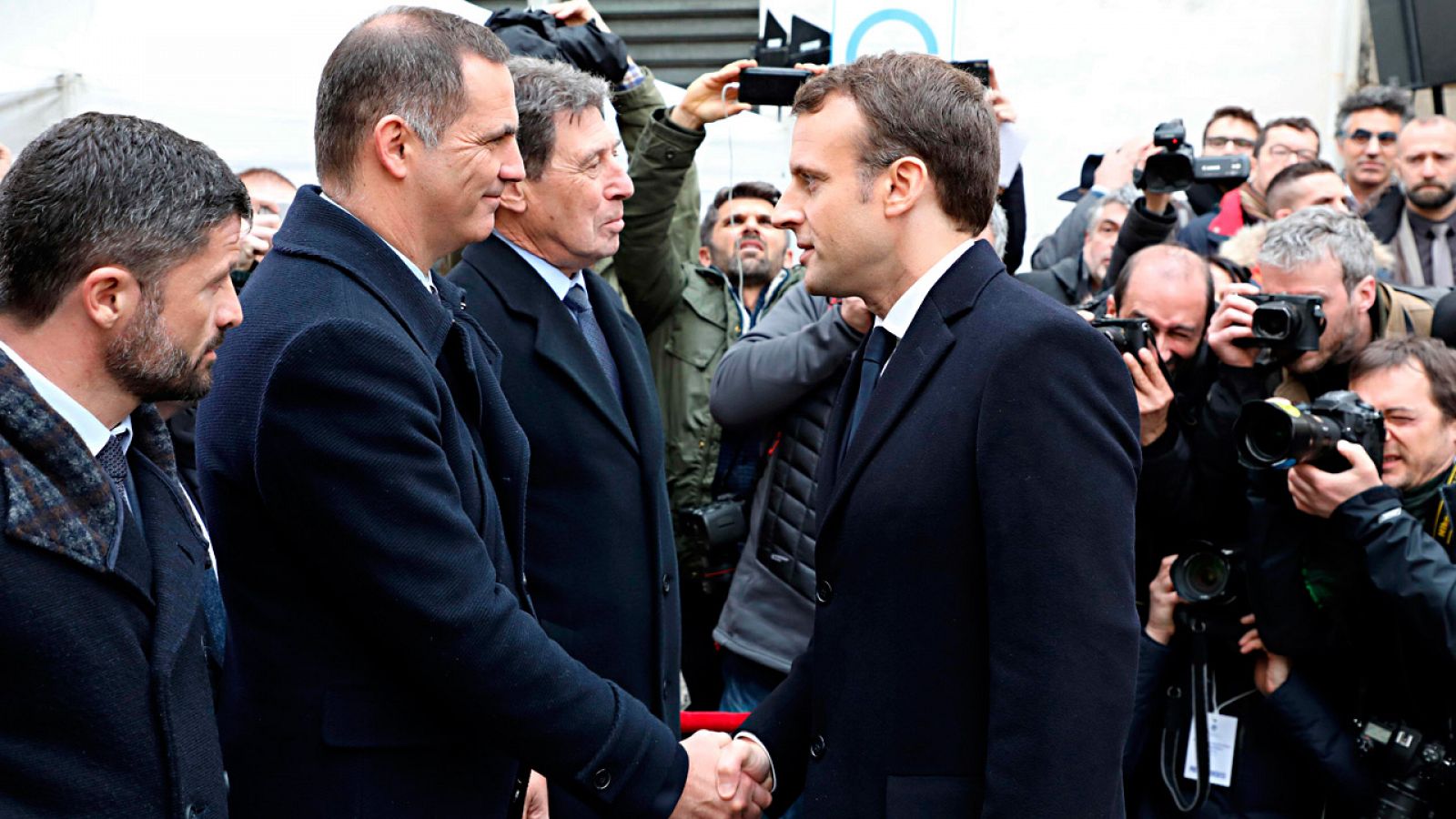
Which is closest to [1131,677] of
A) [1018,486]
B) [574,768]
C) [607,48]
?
[1018,486]

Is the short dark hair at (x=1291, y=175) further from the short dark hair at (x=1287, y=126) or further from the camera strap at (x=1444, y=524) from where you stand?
the camera strap at (x=1444, y=524)

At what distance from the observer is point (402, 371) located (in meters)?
1.96

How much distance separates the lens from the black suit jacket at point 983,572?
188 centimetres

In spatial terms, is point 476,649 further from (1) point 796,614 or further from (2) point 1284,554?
(2) point 1284,554

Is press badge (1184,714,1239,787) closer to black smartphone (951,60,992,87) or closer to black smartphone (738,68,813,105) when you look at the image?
black smartphone (951,60,992,87)

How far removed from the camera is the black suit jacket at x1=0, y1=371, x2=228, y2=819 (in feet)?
5.16

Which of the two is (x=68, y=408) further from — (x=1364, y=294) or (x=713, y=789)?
(x=1364, y=294)

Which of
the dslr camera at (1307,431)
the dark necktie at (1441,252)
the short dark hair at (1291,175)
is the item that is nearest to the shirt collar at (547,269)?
the dslr camera at (1307,431)

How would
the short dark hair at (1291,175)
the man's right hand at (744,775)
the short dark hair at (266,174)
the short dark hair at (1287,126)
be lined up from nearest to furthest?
the man's right hand at (744,775) → the short dark hair at (266,174) → the short dark hair at (1291,175) → the short dark hair at (1287,126)

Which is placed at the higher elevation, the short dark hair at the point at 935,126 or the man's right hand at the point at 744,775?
the short dark hair at the point at 935,126

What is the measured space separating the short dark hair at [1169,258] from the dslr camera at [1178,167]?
428 millimetres

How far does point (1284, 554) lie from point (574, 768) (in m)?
2.17

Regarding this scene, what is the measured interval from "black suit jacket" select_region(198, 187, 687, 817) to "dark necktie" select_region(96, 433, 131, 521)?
0.49 feet

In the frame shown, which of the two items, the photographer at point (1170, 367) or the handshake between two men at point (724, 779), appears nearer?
the handshake between two men at point (724, 779)
